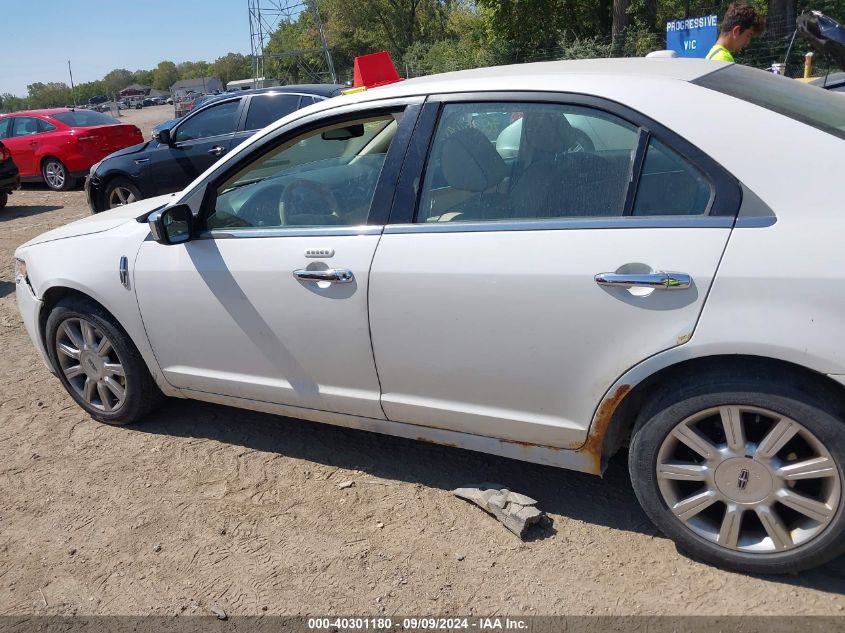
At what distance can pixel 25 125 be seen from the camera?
47.2 ft

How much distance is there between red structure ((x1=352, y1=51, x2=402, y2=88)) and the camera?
442 centimetres

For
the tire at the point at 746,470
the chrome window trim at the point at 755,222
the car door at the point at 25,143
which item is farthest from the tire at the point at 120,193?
the chrome window trim at the point at 755,222

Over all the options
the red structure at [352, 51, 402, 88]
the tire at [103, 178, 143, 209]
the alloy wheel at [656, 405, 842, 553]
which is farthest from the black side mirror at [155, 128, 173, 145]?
the alloy wheel at [656, 405, 842, 553]

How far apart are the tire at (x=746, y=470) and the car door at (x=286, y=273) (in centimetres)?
116

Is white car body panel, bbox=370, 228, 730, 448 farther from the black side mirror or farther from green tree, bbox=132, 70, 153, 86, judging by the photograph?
green tree, bbox=132, 70, 153, 86

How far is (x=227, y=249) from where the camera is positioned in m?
3.26

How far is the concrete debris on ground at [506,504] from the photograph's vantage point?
2.92 m

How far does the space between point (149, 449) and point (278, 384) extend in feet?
3.26

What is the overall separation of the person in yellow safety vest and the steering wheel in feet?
10.2

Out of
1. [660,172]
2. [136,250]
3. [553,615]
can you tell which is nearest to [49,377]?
[136,250]

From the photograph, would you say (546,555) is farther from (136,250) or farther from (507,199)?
(136,250)

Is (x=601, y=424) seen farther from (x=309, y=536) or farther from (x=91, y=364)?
(x=91, y=364)

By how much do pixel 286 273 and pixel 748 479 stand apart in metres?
1.88

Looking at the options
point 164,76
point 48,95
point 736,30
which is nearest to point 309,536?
point 736,30
